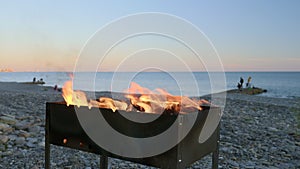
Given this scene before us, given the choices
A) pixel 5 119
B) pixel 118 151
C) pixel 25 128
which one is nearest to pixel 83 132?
pixel 118 151

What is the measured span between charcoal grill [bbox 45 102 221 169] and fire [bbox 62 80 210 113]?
0.13 m

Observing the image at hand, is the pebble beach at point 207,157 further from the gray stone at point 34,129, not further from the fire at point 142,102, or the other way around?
the fire at point 142,102

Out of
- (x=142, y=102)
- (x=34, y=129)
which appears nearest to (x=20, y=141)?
(x=34, y=129)

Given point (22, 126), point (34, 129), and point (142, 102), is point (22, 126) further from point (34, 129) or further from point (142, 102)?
point (142, 102)

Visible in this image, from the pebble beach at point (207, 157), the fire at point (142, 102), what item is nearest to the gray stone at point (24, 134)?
the pebble beach at point (207, 157)

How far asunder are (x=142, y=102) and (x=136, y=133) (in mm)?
443

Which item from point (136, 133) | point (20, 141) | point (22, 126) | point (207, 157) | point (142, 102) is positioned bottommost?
point (207, 157)

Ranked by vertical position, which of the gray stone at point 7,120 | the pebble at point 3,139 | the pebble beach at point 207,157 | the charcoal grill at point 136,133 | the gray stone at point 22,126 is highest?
the charcoal grill at point 136,133

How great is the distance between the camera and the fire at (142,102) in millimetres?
2867

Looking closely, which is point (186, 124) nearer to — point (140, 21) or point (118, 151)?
point (118, 151)

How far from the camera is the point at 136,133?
2697 mm

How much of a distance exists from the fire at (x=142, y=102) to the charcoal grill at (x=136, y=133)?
0.42 feet

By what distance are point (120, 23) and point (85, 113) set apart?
3.75ft

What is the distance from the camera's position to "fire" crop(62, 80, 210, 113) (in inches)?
113
